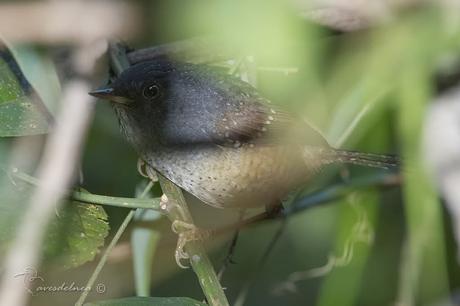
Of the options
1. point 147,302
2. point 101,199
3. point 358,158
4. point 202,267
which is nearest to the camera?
point 147,302

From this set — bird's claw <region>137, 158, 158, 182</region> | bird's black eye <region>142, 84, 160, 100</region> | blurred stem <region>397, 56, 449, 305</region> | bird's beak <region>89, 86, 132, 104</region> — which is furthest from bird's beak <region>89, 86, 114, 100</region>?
blurred stem <region>397, 56, 449, 305</region>

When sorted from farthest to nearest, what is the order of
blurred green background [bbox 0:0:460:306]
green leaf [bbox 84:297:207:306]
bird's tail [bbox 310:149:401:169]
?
1. bird's tail [bbox 310:149:401:169]
2. green leaf [bbox 84:297:207:306]
3. blurred green background [bbox 0:0:460:306]

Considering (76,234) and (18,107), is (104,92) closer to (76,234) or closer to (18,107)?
(18,107)

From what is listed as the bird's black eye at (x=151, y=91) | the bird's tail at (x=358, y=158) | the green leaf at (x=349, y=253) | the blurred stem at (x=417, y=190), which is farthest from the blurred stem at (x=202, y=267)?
the bird's tail at (x=358, y=158)

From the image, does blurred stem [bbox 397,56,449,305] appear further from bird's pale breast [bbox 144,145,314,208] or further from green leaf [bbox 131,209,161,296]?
green leaf [bbox 131,209,161,296]

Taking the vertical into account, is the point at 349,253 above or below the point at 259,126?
below

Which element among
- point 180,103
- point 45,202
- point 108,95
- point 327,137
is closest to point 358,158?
point 327,137

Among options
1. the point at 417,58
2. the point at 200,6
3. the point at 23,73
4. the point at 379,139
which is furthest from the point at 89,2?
the point at 417,58

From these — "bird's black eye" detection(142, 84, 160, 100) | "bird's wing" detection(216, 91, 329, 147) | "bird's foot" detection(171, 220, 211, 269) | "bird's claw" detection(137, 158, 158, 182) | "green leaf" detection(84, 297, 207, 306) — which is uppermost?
"bird's black eye" detection(142, 84, 160, 100)
